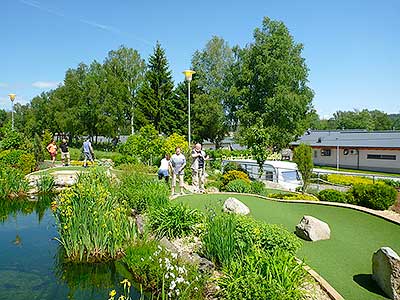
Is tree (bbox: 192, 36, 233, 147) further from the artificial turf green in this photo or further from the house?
the artificial turf green

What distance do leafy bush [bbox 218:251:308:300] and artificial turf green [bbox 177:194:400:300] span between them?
0.78 meters

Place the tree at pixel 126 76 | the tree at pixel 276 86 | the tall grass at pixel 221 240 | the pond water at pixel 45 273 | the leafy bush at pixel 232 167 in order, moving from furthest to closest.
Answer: the tree at pixel 126 76 → the tree at pixel 276 86 → the leafy bush at pixel 232 167 → the pond water at pixel 45 273 → the tall grass at pixel 221 240

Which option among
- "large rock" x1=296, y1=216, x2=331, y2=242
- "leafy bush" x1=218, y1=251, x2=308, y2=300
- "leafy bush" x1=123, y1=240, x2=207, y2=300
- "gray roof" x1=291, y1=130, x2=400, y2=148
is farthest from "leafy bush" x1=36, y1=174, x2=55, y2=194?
"gray roof" x1=291, y1=130, x2=400, y2=148

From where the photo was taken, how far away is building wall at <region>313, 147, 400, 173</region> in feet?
96.0

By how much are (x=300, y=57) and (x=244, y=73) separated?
5680 mm

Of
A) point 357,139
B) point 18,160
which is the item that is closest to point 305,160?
point 18,160

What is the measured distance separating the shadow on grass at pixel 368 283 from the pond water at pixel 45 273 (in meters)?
3.57

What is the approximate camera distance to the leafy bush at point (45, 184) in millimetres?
15711

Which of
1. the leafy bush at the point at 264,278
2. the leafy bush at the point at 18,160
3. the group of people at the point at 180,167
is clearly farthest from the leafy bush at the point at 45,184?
the leafy bush at the point at 264,278

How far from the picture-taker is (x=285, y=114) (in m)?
33.4

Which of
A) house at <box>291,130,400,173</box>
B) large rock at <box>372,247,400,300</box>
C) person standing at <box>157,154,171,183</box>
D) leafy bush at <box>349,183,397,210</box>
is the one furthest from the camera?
house at <box>291,130,400,173</box>

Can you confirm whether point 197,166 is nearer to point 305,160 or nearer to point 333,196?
point 305,160

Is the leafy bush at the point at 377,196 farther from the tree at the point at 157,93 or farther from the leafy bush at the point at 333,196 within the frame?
the tree at the point at 157,93

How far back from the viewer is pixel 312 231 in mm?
7219
